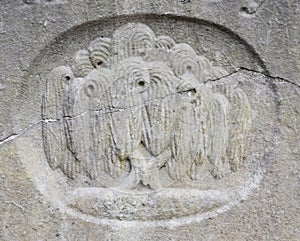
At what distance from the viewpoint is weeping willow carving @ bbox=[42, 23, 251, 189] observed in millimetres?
1617

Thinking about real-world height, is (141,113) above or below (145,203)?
above

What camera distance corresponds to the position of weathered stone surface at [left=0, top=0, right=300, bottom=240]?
1.61 metres

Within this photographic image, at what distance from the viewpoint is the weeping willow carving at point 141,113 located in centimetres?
162

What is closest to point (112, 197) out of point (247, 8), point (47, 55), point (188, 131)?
point (188, 131)

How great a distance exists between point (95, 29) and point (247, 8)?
341 millimetres

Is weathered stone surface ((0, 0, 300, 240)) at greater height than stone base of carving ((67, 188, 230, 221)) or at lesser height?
greater

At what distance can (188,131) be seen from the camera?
162 centimetres

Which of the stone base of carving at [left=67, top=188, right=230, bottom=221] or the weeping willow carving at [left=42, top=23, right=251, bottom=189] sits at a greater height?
the weeping willow carving at [left=42, top=23, right=251, bottom=189]

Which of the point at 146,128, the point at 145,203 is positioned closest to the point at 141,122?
the point at 146,128

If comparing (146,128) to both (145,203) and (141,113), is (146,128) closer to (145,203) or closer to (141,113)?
(141,113)

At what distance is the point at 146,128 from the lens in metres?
1.62

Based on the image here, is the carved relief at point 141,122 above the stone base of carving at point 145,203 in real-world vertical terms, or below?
above

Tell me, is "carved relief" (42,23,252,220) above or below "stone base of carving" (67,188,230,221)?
above

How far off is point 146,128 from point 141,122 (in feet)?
0.06
